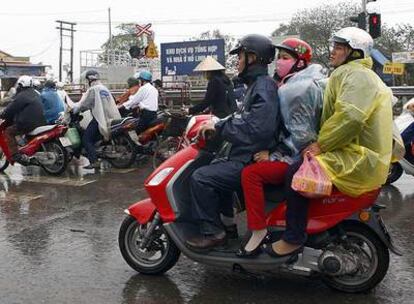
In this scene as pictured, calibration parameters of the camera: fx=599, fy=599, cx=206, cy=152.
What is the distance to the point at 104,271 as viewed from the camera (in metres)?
5.04

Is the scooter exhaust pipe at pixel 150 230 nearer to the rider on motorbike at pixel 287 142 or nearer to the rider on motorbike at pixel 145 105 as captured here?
the rider on motorbike at pixel 287 142

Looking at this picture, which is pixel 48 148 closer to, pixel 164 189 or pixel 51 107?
pixel 51 107

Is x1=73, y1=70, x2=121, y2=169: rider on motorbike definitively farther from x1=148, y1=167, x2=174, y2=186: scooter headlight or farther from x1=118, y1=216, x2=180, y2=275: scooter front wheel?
x1=148, y1=167, x2=174, y2=186: scooter headlight

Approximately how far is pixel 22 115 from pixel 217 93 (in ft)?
10.5

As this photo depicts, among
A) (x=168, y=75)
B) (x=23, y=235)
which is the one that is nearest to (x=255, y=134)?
(x=23, y=235)

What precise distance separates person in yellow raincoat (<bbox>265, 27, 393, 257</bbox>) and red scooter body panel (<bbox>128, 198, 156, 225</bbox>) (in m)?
1.07

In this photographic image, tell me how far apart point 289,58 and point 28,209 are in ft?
14.0

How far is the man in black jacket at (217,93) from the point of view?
31.7ft

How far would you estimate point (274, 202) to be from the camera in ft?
14.4

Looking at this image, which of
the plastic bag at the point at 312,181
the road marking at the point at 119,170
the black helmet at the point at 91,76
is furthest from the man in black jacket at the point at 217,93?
the plastic bag at the point at 312,181

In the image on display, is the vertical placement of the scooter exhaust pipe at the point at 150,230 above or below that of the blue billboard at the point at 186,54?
below

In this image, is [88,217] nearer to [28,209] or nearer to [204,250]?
[28,209]

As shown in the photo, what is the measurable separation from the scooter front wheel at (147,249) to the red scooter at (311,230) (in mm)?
80

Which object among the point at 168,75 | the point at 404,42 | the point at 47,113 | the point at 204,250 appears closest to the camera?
the point at 204,250
